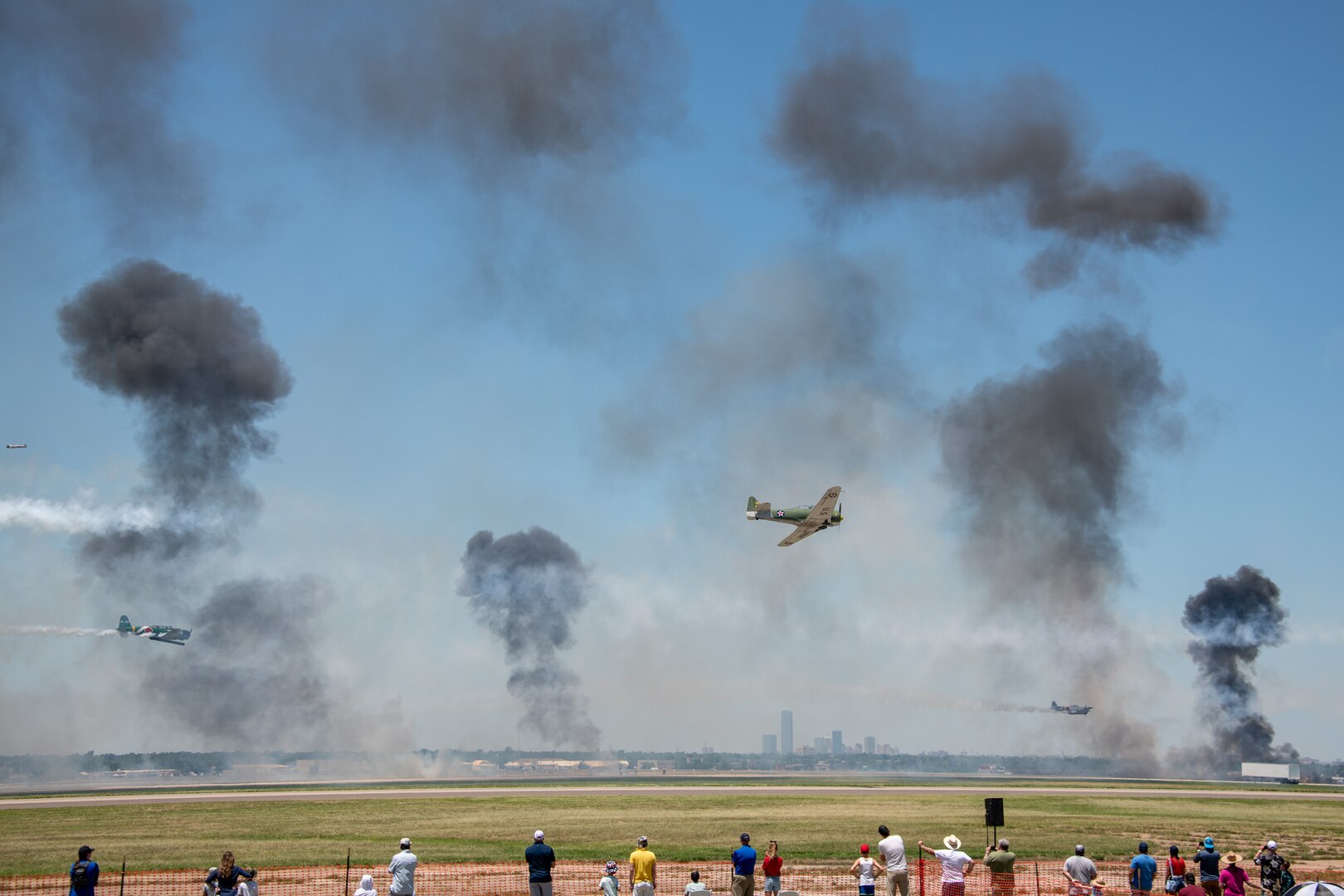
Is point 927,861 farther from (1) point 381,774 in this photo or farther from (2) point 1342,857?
(1) point 381,774

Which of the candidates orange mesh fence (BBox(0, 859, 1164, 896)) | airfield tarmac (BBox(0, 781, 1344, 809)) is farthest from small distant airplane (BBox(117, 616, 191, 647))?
orange mesh fence (BBox(0, 859, 1164, 896))

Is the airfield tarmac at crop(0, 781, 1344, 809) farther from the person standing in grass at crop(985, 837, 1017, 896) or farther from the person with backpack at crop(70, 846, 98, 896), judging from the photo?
the person standing in grass at crop(985, 837, 1017, 896)

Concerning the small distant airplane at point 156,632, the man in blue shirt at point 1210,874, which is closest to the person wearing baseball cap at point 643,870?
the man in blue shirt at point 1210,874

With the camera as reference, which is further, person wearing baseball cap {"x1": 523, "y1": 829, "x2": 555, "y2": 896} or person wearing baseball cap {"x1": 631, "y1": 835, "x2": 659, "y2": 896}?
person wearing baseball cap {"x1": 523, "y1": 829, "x2": 555, "y2": 896}

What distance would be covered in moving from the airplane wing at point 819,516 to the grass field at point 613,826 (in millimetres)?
17784

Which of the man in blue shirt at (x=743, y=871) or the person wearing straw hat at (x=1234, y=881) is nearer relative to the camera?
the man in blue shirt at (x=743, y=871)

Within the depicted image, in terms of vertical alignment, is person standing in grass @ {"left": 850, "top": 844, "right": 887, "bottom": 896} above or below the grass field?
above

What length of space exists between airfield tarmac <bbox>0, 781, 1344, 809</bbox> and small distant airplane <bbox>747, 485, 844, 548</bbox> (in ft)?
58.0

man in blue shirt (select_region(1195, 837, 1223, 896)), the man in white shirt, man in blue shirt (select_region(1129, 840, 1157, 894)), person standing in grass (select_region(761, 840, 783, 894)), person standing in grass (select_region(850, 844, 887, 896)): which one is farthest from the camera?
person standing in grass (select_region(761, 840, 783, 894))

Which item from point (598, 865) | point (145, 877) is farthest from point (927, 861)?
point (145, 877)

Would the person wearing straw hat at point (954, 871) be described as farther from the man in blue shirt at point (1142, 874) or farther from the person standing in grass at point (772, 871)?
the man in blue shirt at point (1142, 874)

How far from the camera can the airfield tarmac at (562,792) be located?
66.4 metres

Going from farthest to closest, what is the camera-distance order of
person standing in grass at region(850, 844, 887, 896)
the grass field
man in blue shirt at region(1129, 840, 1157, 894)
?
the grass field < man in blue shirt at region(1129, 840, 1157, 894) < person standing in grass at region(850, 844, 887, 896)

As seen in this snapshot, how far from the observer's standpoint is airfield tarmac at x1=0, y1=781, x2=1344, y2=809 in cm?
6638
